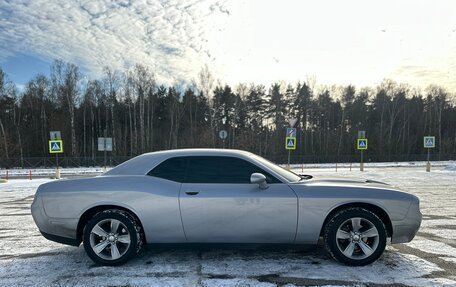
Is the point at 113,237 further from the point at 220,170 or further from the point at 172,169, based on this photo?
the point at 220,170

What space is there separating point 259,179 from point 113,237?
2074 mm

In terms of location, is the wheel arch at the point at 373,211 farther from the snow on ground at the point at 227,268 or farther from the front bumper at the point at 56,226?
the front bumper at the point at 56,226

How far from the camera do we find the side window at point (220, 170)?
388 cm

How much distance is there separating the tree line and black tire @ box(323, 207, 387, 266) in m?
35.1

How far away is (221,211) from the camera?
371 centimetres

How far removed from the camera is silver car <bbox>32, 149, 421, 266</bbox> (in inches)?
146

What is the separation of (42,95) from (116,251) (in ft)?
166

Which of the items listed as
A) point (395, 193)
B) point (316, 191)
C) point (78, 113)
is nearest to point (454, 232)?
point (395, 193)

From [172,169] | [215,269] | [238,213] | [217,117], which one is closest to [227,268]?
[215,269]

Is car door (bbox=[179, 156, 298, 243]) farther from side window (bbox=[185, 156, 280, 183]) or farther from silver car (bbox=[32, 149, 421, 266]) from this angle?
side window (bbox=[185, 156, 280, 183])

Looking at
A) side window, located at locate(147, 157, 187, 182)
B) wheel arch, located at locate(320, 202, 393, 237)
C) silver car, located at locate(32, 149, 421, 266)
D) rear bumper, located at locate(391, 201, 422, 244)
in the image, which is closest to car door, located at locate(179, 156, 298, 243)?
silver car, located at locate(32, 149, 421, 266)

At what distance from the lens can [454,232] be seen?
538 cm

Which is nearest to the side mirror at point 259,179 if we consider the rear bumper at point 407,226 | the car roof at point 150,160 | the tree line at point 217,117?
the car roof at point 150,160

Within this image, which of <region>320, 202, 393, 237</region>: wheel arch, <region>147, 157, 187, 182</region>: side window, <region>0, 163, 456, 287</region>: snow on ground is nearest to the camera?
<region>0, 163, 456, 287</region>: snow on ground
